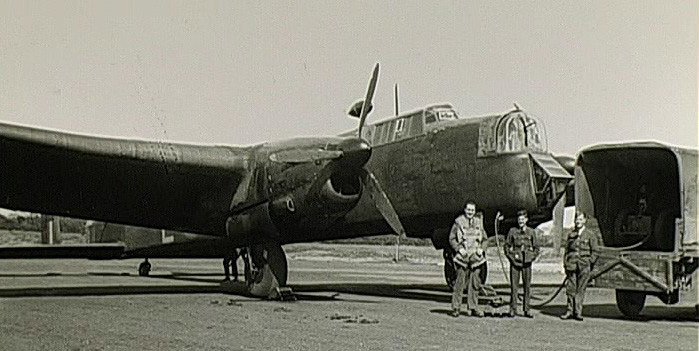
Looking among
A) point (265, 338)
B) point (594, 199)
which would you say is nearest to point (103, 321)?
point (265, 338)

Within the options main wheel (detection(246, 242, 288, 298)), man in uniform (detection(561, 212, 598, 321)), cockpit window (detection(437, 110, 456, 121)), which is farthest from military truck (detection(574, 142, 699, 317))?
main wheel (detection(246, 242, 288, 298))

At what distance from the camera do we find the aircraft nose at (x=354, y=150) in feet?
29.0

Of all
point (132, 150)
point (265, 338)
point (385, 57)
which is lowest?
point (265, 338)

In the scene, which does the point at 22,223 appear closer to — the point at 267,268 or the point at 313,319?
the point at 313,319

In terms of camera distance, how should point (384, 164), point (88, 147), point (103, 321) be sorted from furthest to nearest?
point (384, 164), point (88, 147), point (103, 321)

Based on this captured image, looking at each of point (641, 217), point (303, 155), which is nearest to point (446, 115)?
point (303, 155)

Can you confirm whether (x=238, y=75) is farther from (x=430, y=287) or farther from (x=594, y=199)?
(x=430, y=287)

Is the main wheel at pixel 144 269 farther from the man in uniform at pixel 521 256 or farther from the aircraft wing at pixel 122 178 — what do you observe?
the man in uniform at pixel 521 256

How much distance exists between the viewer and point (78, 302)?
9086mm

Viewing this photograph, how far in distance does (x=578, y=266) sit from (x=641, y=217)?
1.21 meters

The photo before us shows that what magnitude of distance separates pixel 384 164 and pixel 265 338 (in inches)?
135

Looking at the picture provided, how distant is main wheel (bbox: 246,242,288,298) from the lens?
9922mm

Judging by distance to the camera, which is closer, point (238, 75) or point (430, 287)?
point (238, 75)

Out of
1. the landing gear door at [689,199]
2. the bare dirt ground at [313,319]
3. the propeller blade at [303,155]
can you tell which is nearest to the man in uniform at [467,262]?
the bare dirt ground at [313,319]
